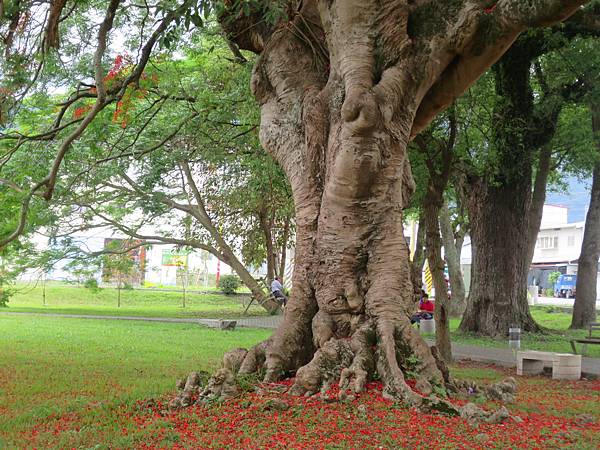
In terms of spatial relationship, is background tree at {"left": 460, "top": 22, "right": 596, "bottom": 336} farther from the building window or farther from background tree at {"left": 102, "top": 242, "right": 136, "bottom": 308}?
the building window

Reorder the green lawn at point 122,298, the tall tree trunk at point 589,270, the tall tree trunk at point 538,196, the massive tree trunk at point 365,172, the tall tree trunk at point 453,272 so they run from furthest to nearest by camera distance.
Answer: the green lawn at point 122,298
the tall tree trunk at point 453,272
the tall tree trunk at point 589,270
the tall tree trunk at point 538,196
the massive tree trunk at point 365,172

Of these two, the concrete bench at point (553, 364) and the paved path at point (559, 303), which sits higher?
the concrete bench at point (553, 364)

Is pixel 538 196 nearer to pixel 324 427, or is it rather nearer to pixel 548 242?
pixel 324 427

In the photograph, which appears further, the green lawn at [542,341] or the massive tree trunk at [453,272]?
the massive tree trunk at [453,272]

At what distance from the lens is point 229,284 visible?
38.8 m

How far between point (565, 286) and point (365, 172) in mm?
48105

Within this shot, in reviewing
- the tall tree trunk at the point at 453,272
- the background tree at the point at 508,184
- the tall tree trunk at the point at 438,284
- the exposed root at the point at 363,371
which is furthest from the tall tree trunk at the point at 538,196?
the exposed root at the point at 363,371

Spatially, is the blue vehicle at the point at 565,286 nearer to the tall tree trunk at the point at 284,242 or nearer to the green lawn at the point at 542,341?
the tall tree trunk at the point at 284,242

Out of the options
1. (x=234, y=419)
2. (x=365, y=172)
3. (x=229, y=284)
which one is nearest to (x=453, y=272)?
(x=229, y=284)

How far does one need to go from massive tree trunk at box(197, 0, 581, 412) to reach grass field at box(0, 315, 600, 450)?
2.12 ft

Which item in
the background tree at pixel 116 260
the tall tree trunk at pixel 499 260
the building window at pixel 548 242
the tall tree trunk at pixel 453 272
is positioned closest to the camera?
the tall tree trunk at pixel 499 260

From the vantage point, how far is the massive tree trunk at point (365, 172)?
7355 millimetres

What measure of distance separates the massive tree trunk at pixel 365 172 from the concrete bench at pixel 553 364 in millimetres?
3768

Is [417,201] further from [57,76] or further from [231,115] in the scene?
[57,76]
